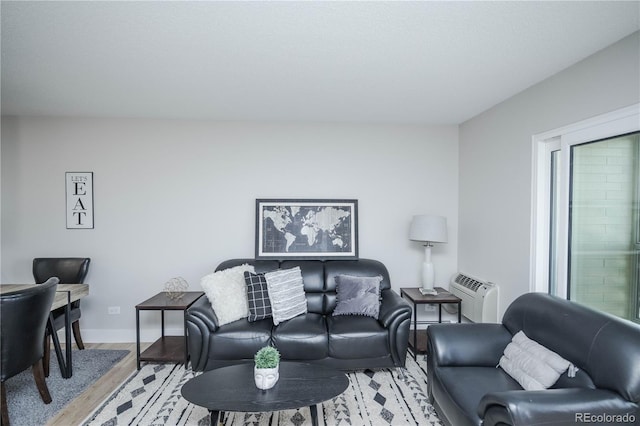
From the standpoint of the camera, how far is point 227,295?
316 cm

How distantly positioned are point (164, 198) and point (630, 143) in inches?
170

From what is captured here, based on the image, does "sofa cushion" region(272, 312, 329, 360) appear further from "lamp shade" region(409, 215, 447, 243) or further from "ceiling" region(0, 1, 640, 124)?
"ceiling" region(0, 1, 640, 124)

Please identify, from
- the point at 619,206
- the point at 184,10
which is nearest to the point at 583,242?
the point at 619,206

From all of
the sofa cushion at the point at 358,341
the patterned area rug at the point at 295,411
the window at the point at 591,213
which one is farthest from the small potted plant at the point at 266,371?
the window at the point at 591,213

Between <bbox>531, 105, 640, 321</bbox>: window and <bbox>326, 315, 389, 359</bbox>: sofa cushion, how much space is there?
140cm

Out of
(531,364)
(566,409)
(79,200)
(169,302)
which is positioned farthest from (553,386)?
(79,200)

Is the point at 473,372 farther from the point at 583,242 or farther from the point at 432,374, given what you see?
the point at 583,242

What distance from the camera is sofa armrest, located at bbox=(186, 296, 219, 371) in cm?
293

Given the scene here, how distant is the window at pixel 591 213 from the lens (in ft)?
7.02

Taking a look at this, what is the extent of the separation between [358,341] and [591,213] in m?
2.08

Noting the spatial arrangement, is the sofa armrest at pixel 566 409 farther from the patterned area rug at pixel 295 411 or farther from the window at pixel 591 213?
the patterned area rug at pixel 295 411

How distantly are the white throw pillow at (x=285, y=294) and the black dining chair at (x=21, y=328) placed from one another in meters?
1.74

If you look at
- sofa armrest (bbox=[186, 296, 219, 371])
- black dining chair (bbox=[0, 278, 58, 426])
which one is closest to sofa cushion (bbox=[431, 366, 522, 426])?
sofa armrest (bbox=[186, 296, 219, 371])

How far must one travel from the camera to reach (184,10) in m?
1.77
